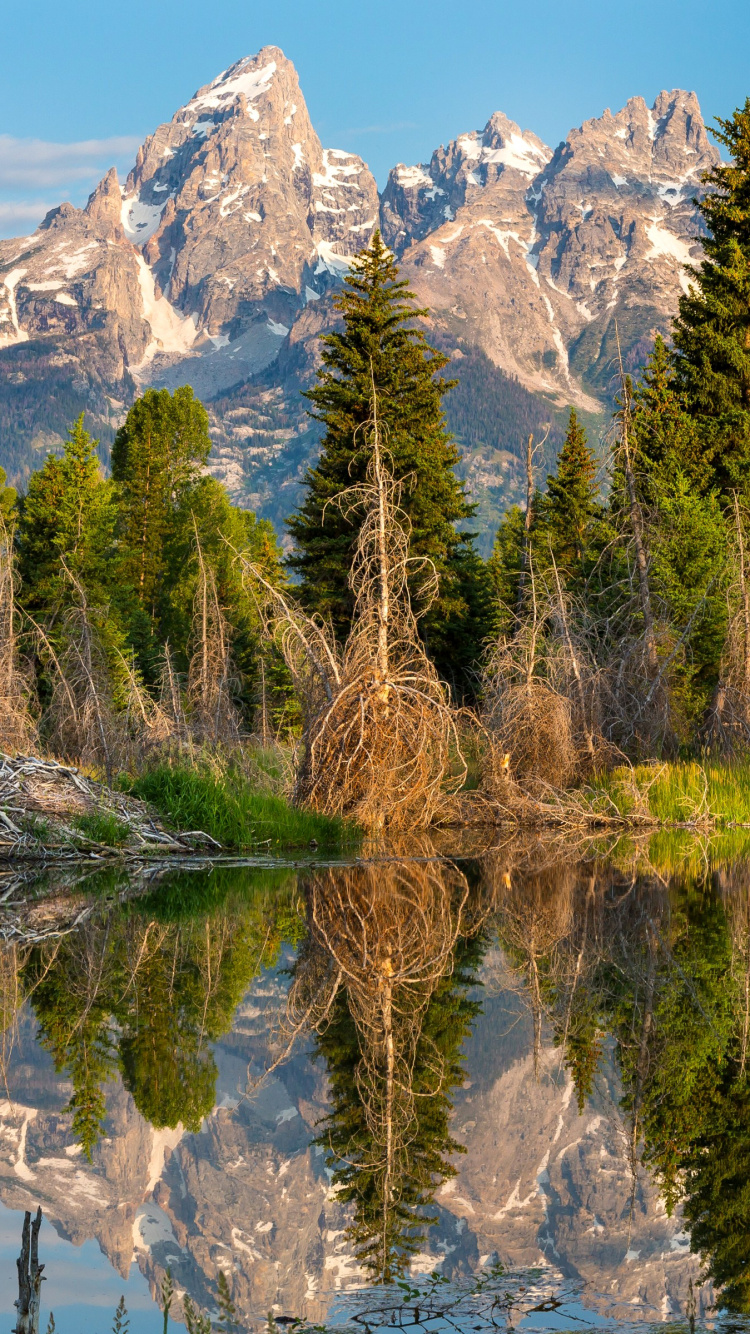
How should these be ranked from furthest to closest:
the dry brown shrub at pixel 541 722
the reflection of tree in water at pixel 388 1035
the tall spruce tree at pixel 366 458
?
the tall spruce tree at pixel 366 458 < the dry brown shrub at pixel 541 722 < the reflection of tree in water at pixel 388 1035

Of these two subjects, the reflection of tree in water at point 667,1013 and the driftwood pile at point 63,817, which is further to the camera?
the driftwood pile at point 63,817

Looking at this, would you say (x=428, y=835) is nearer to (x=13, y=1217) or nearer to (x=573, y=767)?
(x=573, y=767)

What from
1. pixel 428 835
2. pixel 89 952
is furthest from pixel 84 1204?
pixel 428 835

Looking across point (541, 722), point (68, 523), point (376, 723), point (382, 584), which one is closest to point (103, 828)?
point (376, 723)

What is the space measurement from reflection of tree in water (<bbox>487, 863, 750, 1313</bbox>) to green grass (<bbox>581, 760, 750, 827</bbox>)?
6.69 meters

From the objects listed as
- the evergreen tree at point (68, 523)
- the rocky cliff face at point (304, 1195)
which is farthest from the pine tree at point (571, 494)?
the rocky cliff face at point (304, 1195)

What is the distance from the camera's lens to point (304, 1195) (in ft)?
14.0

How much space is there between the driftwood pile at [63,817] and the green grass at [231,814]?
0.30m

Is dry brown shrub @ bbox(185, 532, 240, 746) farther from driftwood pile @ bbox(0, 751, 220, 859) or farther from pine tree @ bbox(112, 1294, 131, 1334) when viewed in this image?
pine tree @ bbox(112, 1294, 131, 1334)

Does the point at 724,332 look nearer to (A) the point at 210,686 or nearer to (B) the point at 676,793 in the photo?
(A) the point at 210,686

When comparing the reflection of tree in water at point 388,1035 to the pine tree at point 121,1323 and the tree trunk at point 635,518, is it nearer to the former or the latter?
the pine tree at point 121,1323

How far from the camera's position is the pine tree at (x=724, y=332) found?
31.0m

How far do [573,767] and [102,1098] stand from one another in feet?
50.1

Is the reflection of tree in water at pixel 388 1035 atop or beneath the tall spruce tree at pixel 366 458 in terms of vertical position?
beneath
